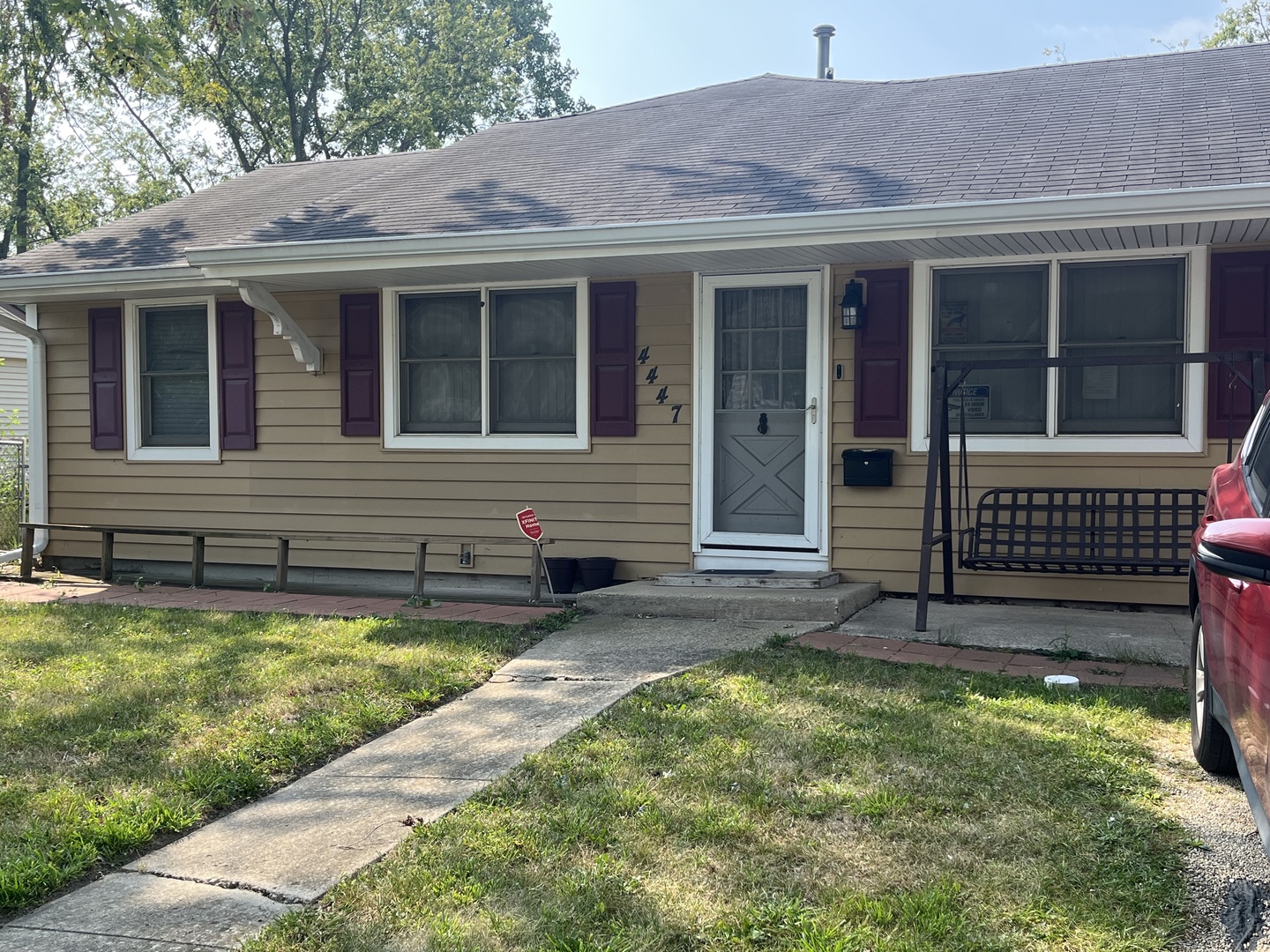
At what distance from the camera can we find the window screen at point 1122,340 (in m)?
6.59

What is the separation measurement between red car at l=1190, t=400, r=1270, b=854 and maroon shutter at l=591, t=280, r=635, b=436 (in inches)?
171

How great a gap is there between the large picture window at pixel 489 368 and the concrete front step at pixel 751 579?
1.31m

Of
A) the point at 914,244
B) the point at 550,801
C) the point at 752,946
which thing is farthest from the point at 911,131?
the point at 752,946

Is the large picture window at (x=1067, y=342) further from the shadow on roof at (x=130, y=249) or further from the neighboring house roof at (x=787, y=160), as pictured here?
the shadow on roof at (x=130, y=249)

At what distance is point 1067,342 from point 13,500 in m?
11.4

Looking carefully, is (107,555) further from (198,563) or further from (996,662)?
(996,662)

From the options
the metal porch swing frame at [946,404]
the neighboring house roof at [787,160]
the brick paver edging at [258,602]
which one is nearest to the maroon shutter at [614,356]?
the neighboring house roof at [787,160]

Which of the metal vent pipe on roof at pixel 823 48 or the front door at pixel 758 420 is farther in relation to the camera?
the metal vent pipe on roof at pixel 823 48

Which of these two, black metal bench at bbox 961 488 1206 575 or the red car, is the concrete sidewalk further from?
the red car

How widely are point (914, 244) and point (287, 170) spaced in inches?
314

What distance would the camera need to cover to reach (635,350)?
770cm

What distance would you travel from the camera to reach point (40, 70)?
507 inches

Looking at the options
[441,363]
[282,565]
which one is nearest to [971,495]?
[441,363]

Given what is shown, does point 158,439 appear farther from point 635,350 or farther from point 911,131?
point 911,131
